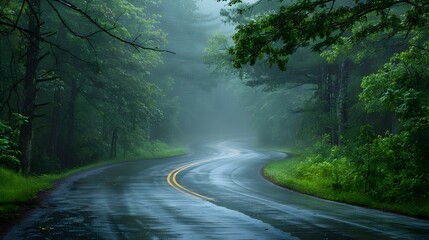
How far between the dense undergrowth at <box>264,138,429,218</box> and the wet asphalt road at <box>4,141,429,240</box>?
3.38 feet

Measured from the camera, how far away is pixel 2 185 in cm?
1722

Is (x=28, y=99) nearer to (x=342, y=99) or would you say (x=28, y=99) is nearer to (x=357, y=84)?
(x=342, y=99)

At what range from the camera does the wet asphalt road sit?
935 centimetres

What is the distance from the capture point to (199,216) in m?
11.9

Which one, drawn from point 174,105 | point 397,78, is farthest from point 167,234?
point 174,105

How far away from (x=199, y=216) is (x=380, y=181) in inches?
309

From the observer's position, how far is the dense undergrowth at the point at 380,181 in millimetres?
14820

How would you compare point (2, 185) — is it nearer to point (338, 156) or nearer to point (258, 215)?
point (258, 215)

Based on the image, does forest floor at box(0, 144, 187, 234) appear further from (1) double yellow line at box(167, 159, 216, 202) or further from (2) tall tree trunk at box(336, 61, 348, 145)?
(2) tall tree trunk at box(336, 61, 348, 145)

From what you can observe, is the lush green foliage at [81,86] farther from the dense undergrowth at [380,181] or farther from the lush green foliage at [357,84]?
the dense undergrowth at [380,181]

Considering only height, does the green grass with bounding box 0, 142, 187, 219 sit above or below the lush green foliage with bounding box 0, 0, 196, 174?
below

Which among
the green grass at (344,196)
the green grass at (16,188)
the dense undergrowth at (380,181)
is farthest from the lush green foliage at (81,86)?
the dense undergrowth at (380,181)

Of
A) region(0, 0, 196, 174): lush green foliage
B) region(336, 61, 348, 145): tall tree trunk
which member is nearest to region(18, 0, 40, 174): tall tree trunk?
region(0, 0, 196, 174): lush green foliage

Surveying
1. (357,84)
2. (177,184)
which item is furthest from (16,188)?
(357,84)
